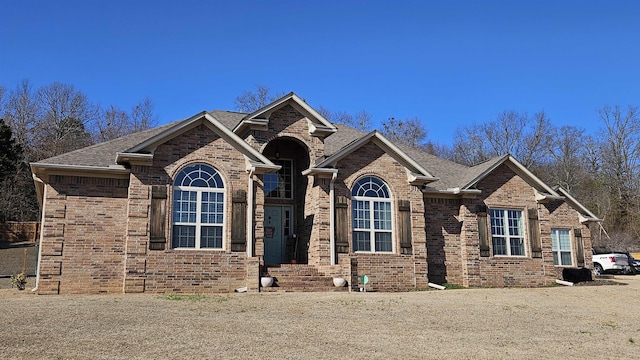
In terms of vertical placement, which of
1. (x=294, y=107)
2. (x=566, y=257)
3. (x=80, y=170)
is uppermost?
(x=294, y=107)

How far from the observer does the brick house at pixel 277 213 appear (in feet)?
51.0

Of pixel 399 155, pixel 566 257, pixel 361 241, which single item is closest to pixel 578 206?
pixel 566 257

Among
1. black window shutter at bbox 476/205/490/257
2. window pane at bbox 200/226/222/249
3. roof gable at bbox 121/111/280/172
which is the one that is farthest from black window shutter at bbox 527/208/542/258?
window pane at bbox 200/226/222/249

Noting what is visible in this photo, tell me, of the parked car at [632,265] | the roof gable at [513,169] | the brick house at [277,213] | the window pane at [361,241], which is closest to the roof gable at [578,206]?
the brick house at [277,213]

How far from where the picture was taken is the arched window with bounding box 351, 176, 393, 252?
1816 centimetres

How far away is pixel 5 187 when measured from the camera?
1706 inches

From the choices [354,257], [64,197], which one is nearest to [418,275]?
[354,257]

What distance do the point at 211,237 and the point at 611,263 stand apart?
21806 mm

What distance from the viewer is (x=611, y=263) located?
28047 millimetres

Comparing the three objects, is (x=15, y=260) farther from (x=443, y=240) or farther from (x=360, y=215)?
(x=443, y=240)

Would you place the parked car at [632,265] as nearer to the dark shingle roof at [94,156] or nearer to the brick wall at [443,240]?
the brick wall at [443,240]

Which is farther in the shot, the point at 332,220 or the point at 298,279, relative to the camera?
the point at 332,220

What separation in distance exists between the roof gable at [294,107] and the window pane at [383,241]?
3930mm

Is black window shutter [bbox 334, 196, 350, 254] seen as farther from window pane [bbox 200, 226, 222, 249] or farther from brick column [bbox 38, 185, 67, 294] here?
brick column [bbox 38, 185, 67, 294]
